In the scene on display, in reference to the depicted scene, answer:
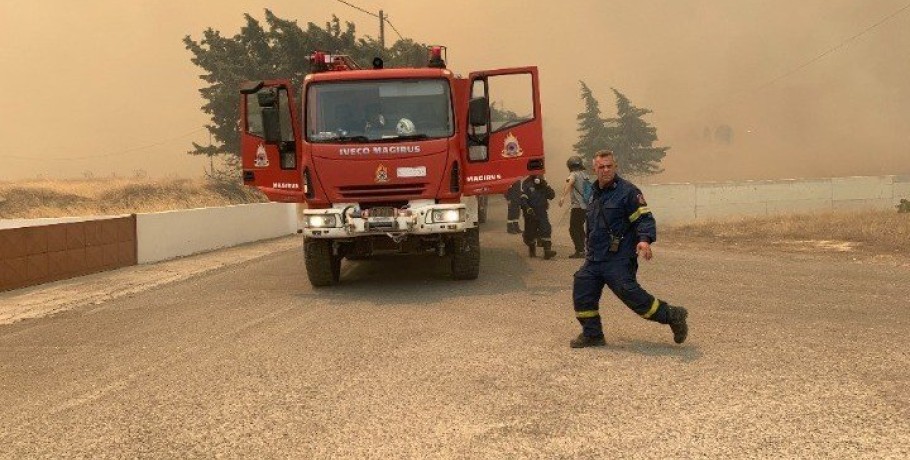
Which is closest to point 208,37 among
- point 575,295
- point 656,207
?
point 656,207

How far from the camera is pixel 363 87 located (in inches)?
365

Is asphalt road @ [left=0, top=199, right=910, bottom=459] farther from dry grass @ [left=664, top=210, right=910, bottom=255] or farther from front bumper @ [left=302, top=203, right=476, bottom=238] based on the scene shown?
dry grass @ [left=664, top=210, right=910, bottom=255]

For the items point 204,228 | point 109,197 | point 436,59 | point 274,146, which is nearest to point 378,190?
point 274,146

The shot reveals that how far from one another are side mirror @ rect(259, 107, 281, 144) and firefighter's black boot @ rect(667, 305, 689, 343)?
575 cm

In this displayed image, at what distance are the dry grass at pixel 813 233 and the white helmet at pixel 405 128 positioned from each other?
8.72m

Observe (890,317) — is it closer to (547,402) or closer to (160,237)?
(547,402)

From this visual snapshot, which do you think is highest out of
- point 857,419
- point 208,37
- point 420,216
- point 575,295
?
point 208,37

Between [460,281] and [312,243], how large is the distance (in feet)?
6.69

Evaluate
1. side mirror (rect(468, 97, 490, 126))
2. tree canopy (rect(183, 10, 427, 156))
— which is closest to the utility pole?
tree canopy (rect(183, 10, 427, 156))

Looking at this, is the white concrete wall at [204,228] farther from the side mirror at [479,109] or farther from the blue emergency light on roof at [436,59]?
the side mirror at [479,109]

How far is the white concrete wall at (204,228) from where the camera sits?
14182mm

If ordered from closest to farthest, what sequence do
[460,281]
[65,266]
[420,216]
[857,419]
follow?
1. [857,419]
2. [420,216]
3. [460,281]
4. [65,266]

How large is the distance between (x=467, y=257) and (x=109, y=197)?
81.4ft

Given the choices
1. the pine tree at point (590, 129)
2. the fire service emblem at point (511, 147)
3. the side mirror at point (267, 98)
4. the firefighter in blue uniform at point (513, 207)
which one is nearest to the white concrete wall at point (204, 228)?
the side mirror at point (267, 98)
